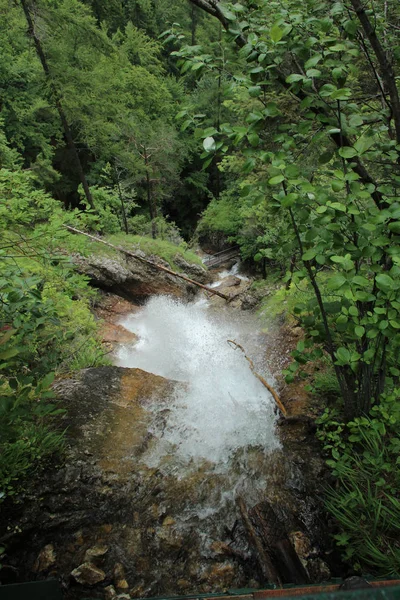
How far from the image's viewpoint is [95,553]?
2.89 m

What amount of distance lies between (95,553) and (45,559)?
41 cm

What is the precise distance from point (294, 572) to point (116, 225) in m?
14.1

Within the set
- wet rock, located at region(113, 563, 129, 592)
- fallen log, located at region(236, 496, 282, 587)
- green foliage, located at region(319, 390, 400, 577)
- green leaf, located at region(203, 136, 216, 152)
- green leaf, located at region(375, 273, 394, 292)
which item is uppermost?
green leaf, located at region(203, 136, 216, 152)

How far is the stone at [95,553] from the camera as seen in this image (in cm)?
283

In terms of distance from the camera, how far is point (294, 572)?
279 centimetres

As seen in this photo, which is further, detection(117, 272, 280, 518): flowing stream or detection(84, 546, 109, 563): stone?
detection(117, 272, 280, 518): flowing stream

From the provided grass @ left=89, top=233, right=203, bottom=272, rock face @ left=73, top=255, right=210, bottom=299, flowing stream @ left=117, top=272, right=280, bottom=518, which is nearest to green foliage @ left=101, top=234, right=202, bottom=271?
grass @ left=89, top=233, right=203, bottom=272

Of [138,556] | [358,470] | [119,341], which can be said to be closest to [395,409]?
[358,470]

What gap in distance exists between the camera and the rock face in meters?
10.9

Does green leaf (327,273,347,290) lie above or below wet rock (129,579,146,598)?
above

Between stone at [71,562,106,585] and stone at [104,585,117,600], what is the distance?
0.08 metres

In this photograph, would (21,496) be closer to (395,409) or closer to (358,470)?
(358,470)

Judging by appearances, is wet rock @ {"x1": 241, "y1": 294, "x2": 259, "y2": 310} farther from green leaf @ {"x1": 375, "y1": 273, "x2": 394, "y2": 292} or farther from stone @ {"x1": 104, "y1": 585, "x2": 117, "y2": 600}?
green leaf @ {"x1": 375, "y1": 273, "x2": 394, "y2": 292}

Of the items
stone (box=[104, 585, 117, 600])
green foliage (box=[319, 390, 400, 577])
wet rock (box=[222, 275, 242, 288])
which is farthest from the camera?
wet rock (box=[222, 275, 242, 288])
